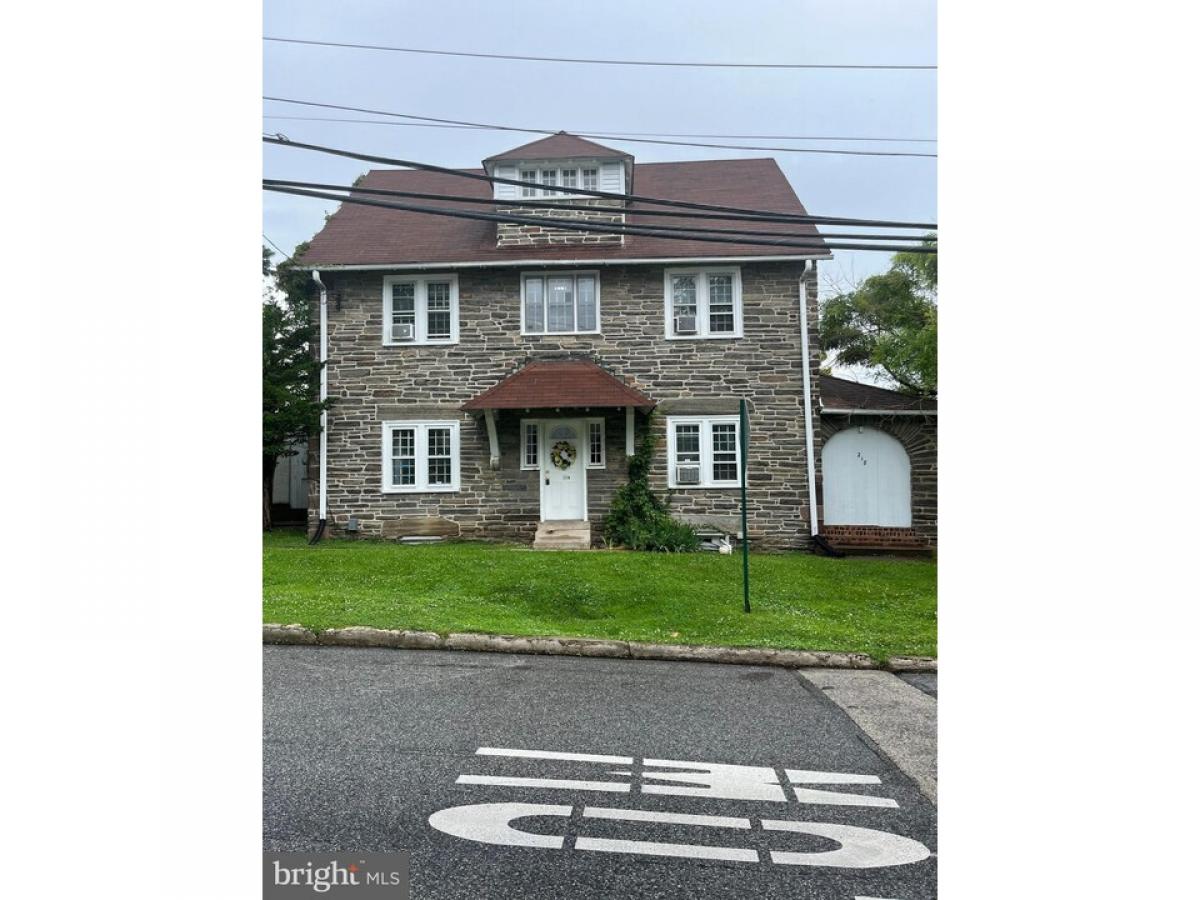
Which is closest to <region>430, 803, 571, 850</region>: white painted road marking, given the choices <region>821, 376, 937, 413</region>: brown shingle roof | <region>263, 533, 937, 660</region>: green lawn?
<region>263, 533, 937, 660</region>: green lawn

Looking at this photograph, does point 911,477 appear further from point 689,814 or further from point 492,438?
point 689,814

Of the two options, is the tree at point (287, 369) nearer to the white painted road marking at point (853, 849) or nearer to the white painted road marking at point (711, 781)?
the white painted road marking at point (711, 781)

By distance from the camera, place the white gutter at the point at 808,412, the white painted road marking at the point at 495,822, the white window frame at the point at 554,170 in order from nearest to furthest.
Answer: the white painted road marking at the point at 495,822 < the white gutter at the point at 808,412 < the white window frame at the point at 554,170

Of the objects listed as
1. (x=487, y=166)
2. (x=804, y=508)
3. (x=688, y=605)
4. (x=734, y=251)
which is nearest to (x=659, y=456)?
(x=804, y=508)

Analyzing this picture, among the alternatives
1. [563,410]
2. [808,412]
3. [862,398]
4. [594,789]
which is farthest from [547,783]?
[862,398]

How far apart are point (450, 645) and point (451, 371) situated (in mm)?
5062

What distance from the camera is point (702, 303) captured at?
862cm

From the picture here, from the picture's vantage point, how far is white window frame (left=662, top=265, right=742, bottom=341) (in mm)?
8562

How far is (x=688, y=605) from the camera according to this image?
5254 mm

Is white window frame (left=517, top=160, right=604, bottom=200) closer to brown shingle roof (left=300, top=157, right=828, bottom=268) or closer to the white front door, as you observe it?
brown shingle roof (left=300, top=157, right=828, bottom=268)

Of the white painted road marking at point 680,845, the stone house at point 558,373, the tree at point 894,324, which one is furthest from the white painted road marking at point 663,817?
the stone house at point 558,373

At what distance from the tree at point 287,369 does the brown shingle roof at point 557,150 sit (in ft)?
9.84

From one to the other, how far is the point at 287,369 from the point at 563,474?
135 inches

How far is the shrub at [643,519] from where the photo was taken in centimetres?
816
